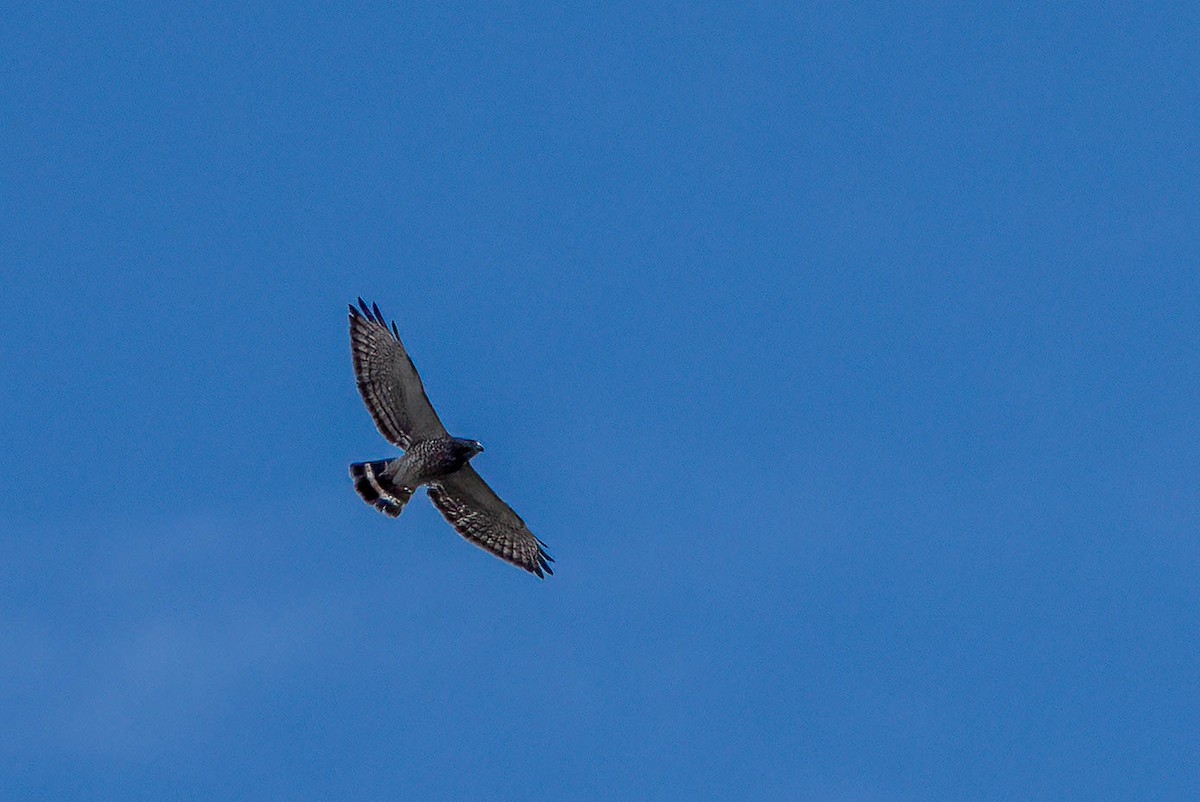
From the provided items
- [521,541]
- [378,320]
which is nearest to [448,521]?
[521,541]

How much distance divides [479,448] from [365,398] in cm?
226

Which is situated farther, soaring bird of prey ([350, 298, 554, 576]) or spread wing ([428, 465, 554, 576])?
spread wing ([428, 465, 554, 576])

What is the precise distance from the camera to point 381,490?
3738cm

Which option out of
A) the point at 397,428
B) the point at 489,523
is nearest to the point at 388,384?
the point at 397,428

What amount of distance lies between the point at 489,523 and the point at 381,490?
2.50 meters

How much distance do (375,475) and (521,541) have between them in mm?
3248

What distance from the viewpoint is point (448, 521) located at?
3912 cm

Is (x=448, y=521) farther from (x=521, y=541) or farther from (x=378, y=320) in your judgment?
(x=378, y=320)

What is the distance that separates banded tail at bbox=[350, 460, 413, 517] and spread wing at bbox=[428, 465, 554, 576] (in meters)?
1.14

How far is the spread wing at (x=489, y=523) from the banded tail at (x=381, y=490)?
114 cm

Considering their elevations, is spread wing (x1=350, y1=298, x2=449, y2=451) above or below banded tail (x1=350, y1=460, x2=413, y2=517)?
above

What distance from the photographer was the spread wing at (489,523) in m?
38.5

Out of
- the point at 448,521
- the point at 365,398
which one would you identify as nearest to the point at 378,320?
the point at 365,398

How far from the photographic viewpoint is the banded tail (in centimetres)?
3734
